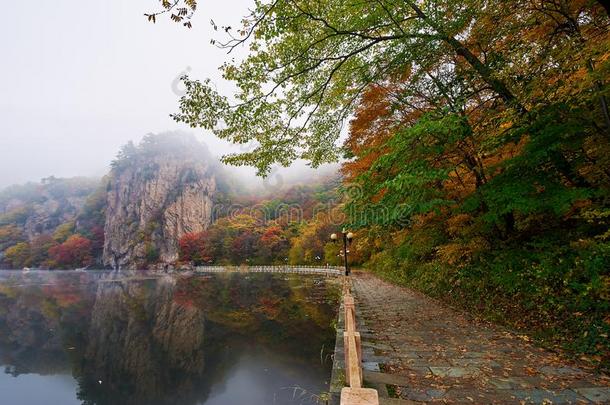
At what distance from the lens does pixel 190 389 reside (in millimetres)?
6309

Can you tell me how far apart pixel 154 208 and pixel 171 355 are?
83425 mm

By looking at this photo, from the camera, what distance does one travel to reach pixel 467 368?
4137mm

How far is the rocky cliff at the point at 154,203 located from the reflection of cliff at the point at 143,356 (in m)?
65.6

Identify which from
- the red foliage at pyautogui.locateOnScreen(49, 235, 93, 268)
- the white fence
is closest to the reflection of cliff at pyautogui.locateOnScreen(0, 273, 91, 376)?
the white fence

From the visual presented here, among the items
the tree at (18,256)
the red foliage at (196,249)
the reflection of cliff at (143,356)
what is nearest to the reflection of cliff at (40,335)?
the reflection of cliff at (143,356)

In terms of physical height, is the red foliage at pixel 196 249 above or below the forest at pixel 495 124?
below

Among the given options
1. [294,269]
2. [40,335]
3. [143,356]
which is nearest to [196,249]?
[294,269]

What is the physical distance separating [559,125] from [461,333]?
416 centimetres

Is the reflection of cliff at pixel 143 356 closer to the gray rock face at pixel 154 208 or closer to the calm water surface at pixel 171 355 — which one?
the calm water surface at pixel 171 355

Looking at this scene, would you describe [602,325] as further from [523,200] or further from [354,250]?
[354,250]

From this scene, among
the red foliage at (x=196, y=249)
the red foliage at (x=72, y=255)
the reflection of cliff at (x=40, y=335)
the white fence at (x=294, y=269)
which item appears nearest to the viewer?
the reflection of cliff at (x=40, y=335)

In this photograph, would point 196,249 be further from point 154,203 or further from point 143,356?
point 143,356

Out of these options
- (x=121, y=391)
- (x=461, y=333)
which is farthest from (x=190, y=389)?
(x=461, y=333)

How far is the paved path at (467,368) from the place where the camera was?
3.32m
